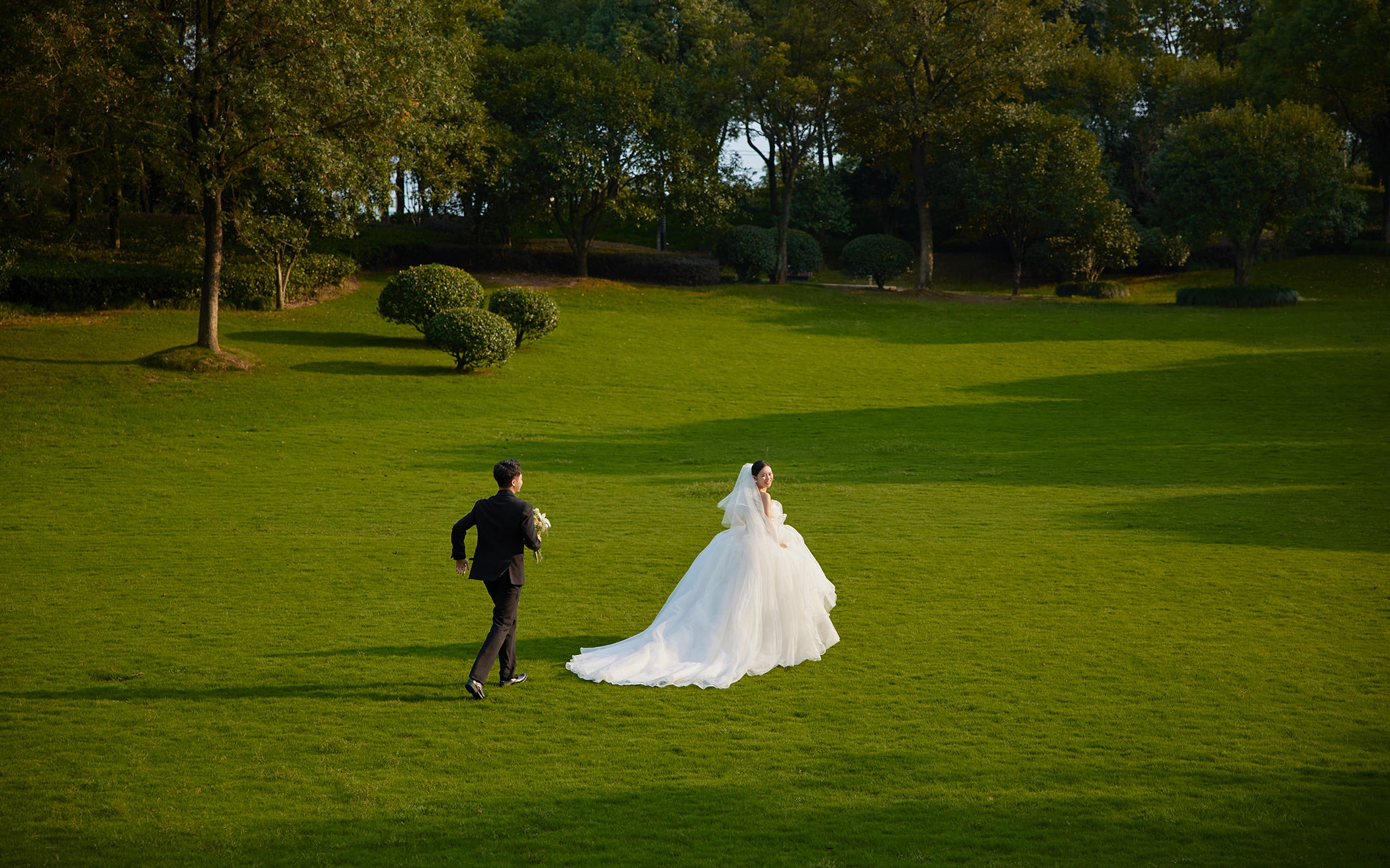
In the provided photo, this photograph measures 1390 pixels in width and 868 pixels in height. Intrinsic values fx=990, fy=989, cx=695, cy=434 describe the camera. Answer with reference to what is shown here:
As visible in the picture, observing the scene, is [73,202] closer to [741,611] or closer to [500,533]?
[500,533]

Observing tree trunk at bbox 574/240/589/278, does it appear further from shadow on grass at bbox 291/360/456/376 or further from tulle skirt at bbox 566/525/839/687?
tulle skirt at bbox 566/525/839/687

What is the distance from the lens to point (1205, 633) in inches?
443

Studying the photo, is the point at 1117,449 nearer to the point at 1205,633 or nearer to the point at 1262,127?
the point at 1205,633

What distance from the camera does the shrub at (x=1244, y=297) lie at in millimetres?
44062

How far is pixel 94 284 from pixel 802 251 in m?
33.6

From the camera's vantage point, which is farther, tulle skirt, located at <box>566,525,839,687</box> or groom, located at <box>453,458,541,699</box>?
tulle skirt, located at <box>566,525,839,687</box>

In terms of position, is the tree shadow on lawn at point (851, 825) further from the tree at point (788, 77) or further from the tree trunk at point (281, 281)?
the tree at point (788, 77)

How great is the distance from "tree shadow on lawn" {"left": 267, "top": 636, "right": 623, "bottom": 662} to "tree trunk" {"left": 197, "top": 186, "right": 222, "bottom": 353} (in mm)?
21023

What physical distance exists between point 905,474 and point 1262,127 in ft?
117

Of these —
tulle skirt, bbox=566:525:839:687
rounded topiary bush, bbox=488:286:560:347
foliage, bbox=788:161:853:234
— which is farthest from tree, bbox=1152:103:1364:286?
tulle skirt, bbox=566:525:839:687

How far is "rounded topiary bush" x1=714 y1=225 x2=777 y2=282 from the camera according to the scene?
50731 mm

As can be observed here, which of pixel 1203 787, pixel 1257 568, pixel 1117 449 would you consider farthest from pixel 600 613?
pixel 1117 449

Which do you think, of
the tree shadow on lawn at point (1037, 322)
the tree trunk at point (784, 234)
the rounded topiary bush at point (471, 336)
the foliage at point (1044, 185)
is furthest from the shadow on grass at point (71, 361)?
the foliage at point (1044, 185)

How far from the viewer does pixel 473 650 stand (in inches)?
423
